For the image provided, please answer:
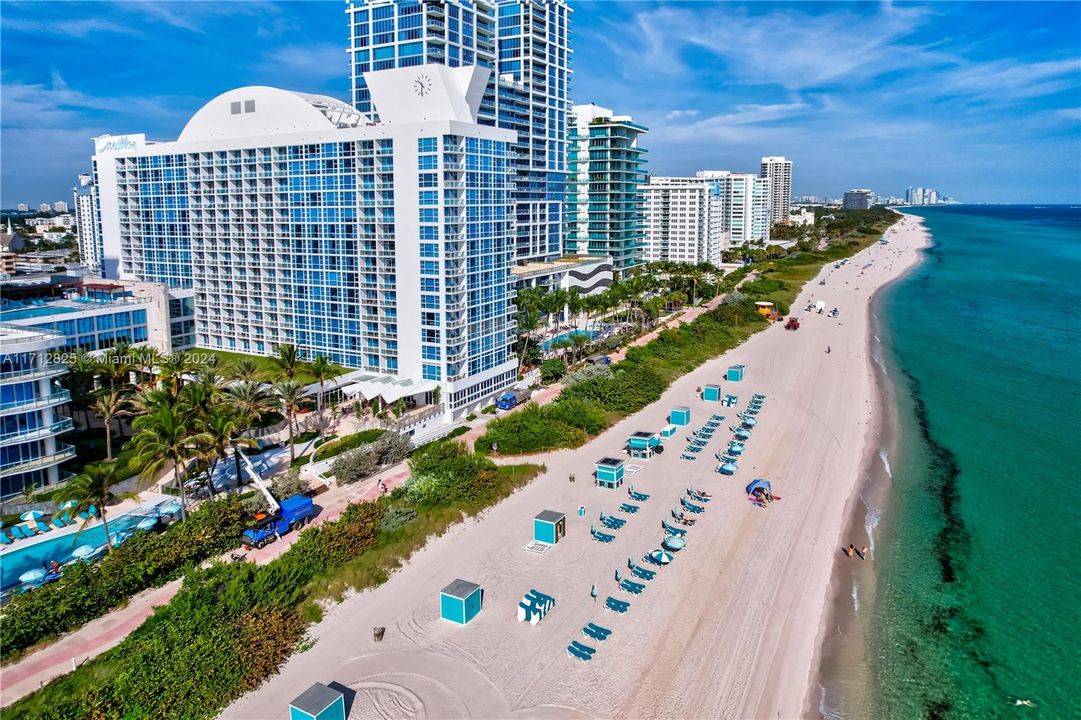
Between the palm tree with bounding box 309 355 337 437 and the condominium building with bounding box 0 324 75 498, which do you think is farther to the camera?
the palm tree with bounding box 309 355 337 437

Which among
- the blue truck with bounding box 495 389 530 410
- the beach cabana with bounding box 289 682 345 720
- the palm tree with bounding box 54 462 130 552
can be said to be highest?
the palm tree with bounding box 54 462 130 552

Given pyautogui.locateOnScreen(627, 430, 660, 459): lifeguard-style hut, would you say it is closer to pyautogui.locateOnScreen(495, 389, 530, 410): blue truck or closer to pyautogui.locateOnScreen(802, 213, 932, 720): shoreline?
pyautogui.locateOnScreen(495, 389, 530, 410): blue truck

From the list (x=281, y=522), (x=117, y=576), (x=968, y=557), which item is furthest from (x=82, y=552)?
(x=968, y=557)

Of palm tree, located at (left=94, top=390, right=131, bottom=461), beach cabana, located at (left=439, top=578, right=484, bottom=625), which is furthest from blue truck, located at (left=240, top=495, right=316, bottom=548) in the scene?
palm tree, located at (left=94, top=390, right=131, bottom=461)

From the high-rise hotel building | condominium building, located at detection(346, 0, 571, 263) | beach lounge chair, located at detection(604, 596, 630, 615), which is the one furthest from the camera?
condominium building, located at detection(346, 0, 571, 263)

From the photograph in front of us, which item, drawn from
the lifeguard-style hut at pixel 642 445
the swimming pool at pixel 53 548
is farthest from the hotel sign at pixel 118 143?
the lifeguard-style hut at pixel 642 445

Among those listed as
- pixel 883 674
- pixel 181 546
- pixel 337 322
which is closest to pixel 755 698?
pixel 883 674

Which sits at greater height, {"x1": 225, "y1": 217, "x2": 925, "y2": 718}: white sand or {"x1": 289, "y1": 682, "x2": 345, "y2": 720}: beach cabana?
{"x1": 289, "y1": 682, "x2": 345, "y2": 720}: beach cabana

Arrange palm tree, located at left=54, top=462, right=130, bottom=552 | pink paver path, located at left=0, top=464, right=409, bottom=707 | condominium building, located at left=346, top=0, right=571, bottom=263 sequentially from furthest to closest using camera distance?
condominium building, located at left=346, top=0, right=571, bottom=263 < palm tree, located at left=54, top=462, right=130, bottom=552 < pink paver path, located at left=0, top=464, right=409, bottom=707

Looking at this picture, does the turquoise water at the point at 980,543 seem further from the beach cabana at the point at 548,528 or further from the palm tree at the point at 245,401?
the palm tree at the point at 245,401
